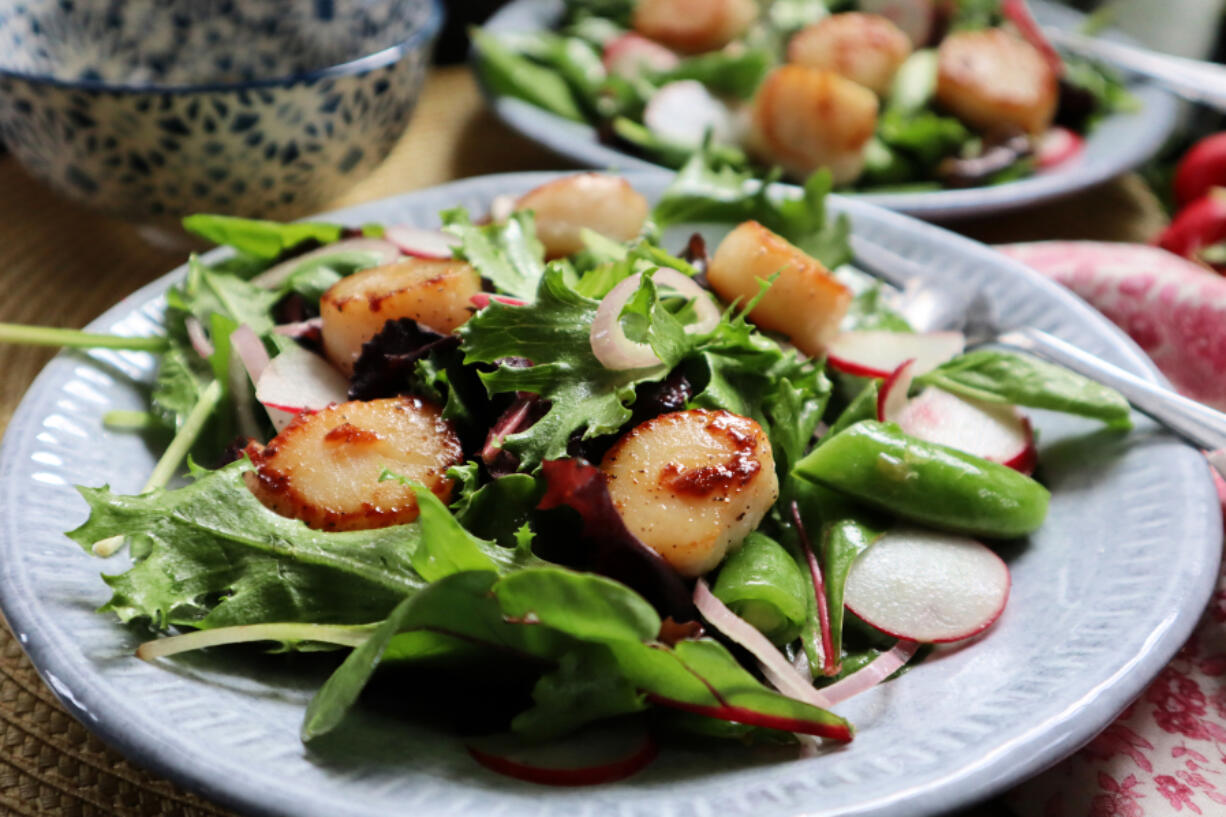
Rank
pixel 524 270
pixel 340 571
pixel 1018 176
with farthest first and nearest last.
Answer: pixel 1018 176, pixel 524 270, pixel 340 571

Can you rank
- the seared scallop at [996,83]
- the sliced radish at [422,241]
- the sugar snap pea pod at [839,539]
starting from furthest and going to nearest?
1. the seared scallop at [996,83]
2. the sliced radish at [422,241]
3. the sugar snap pea pod at [839,539]

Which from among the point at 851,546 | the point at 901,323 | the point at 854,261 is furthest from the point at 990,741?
the point at 854,261

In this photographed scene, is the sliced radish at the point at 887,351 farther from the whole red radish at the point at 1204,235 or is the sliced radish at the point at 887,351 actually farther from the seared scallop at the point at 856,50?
the seared scallop at the point at 856,50

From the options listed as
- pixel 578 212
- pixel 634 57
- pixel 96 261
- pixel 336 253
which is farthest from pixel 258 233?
pixel 634 57

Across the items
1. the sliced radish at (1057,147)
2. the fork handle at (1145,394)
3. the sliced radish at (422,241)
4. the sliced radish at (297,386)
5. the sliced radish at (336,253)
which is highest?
the sliced radish at (422,241)

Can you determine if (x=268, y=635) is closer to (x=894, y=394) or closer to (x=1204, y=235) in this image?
(x=894, y=394)

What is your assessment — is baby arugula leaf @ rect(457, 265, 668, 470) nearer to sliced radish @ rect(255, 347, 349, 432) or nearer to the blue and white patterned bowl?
sliced radish @ rect(255, 347, 349, 432)

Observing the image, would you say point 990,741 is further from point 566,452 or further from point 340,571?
point 340,571

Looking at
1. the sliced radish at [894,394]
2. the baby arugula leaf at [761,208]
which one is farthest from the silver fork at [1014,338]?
the sliced radish at [894,394]
